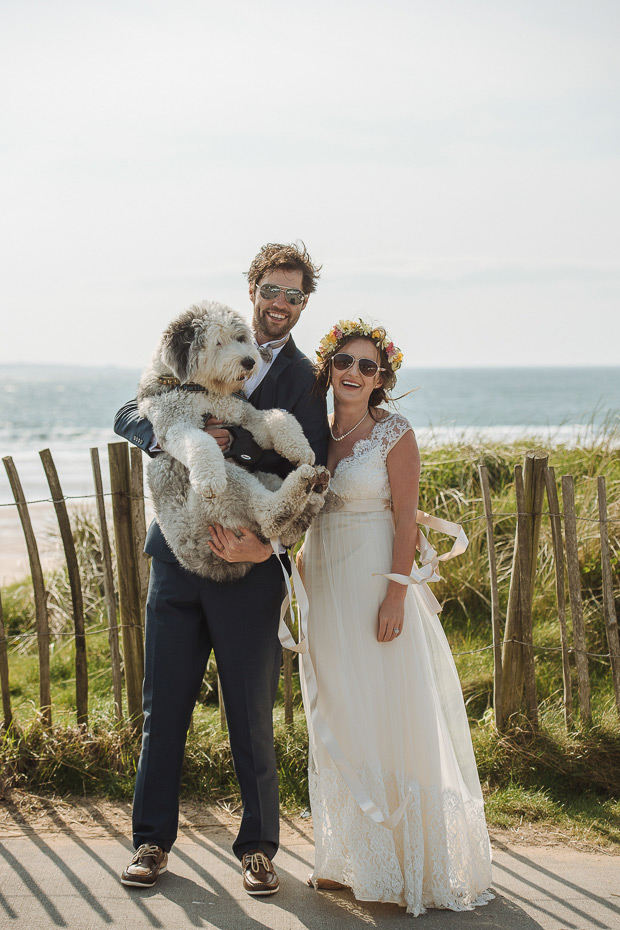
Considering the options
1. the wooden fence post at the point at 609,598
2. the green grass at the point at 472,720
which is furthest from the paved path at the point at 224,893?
the wooden fence post at the point at 609,598

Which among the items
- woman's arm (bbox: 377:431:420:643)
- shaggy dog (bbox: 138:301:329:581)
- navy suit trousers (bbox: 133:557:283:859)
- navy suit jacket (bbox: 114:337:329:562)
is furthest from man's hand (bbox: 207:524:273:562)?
woman's arm (bbox: 377:431:420:643)

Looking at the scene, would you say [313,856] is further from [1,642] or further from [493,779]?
[1,642]

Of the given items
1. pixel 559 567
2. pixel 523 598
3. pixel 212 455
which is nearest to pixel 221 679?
pixel 212 455

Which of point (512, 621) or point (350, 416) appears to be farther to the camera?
point (512, 621)

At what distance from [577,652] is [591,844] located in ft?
3.11

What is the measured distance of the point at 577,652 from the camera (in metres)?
4.09

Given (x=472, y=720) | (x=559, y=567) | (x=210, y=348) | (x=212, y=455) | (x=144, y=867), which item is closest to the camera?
(x=212, y=455)

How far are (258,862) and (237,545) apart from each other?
50.4 inches

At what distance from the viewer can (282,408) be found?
3283mm

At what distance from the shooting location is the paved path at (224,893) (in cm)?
285

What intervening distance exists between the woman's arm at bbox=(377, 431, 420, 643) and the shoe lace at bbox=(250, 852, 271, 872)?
98 centimetres

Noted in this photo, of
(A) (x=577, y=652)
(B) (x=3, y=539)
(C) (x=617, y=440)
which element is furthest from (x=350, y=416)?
(B) (x=3, y=539)

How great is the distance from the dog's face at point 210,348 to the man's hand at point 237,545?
1.90 ft

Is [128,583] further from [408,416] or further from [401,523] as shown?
[408,416]
